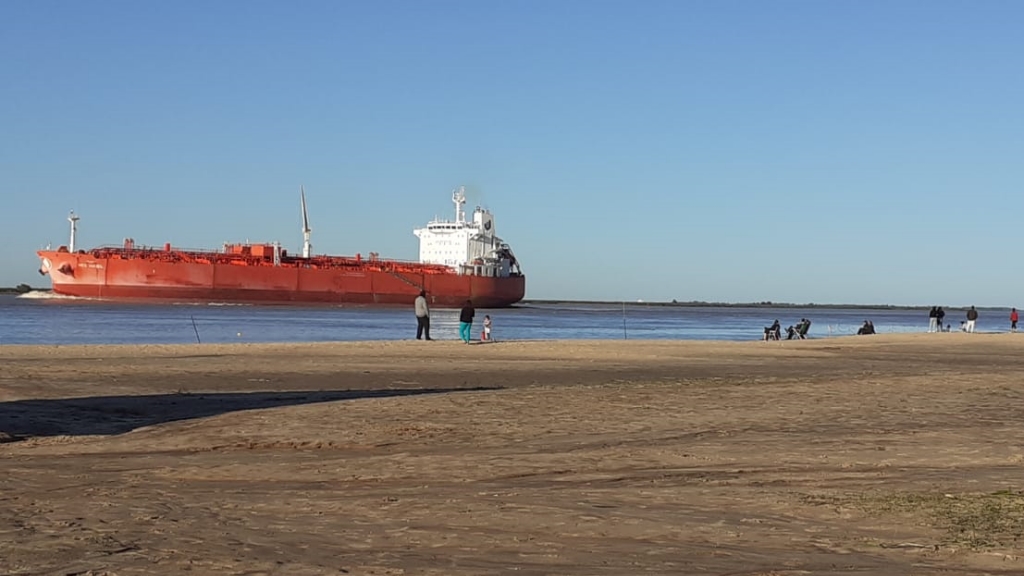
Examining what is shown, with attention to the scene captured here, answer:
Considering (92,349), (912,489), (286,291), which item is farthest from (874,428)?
(286,291)

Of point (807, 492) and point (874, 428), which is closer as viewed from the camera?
point (807, 492)

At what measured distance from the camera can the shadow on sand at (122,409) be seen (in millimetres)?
10180

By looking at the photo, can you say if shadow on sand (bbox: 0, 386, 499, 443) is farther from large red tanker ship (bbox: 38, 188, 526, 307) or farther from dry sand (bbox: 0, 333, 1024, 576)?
large red tanker ship (bbox: 38, 188, 526, 307)

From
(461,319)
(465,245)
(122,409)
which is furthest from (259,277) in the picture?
(122,409)

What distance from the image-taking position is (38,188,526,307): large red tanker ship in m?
68.3

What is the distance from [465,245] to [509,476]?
255 feet

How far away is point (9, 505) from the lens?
6.19 metres

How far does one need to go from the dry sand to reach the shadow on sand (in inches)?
2.1

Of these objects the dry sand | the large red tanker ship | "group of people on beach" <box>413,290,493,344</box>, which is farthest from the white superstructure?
the dry sand

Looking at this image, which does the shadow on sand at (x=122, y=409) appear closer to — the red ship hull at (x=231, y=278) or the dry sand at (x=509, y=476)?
the dry sand at (x=509, y=476)

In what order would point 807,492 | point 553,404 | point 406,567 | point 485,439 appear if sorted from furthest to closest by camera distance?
point 553,404 < point 485,439 < point 807,492 < point 406,567

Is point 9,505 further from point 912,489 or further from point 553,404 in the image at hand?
point 553,404

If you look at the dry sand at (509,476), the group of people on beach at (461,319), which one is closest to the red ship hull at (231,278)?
the group of people on beach at (461,319)

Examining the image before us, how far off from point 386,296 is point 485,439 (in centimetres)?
6456
